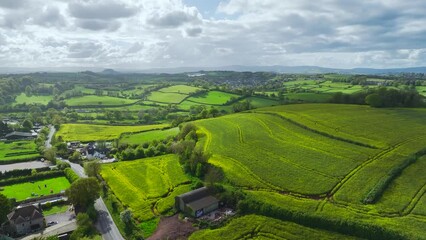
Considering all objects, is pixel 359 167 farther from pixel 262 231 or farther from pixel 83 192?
pixel 83 192

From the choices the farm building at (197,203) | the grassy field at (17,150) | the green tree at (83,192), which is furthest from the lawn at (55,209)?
the grassy field at (17,150)

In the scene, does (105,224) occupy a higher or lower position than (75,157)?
higher

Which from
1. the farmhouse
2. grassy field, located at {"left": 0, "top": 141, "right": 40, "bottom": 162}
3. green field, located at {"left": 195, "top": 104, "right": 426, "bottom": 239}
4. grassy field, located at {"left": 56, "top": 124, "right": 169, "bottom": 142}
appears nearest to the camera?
green field, located at {"left": 195, "top": 104, "right": 426, "bottom": 239}

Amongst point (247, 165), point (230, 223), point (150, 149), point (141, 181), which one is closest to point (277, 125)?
point (247, 165)

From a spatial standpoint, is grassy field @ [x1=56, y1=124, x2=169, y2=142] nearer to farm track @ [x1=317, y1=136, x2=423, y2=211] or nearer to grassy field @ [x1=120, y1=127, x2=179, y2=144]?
grassy field @ [x1=120, y1=127, x2=179, y2=144]

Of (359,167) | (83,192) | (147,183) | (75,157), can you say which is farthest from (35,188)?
(359,167)

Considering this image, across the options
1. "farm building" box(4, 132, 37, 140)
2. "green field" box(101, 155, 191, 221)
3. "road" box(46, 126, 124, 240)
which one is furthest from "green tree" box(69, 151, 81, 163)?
"farm building" box(4, 132, 37, 140)
